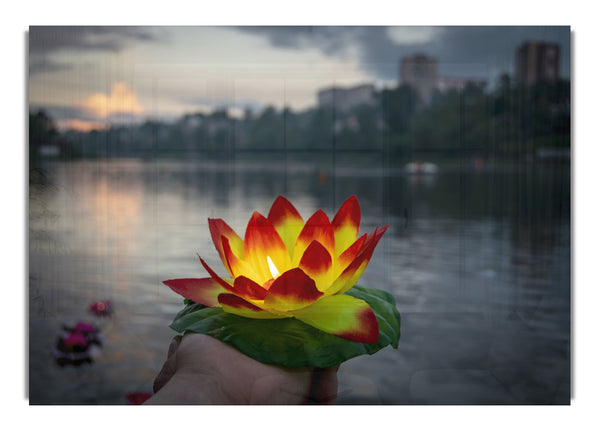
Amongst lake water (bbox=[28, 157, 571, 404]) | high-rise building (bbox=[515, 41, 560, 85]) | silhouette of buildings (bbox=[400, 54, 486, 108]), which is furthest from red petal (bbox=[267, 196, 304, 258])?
high-rise building (bbox=[515, 41, 560, 85])

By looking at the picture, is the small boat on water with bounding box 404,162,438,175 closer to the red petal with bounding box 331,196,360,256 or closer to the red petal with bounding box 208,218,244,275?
the red petal with bounding box 331,196,360,256

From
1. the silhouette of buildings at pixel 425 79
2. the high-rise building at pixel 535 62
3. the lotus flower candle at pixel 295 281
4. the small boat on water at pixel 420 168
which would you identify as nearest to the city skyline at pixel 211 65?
the silhouette of buildings at pixel 425 79

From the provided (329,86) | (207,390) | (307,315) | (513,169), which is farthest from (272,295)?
(513,169)

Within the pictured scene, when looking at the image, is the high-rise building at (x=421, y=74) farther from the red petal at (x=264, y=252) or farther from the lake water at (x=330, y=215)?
the red petal at (x=264, y=252)

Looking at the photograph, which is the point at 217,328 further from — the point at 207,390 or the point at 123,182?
the point at 123,182

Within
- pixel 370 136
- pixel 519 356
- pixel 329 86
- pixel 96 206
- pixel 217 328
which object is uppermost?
pixel 329 86
